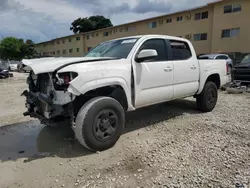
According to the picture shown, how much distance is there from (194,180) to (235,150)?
119 cm

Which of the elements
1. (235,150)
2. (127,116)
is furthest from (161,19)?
(235,150)

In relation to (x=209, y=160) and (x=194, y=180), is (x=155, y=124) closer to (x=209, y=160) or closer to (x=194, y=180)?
(x=209, y=160)

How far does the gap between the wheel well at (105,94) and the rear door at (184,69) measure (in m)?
1.32

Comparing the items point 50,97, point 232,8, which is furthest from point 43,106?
point 232,8

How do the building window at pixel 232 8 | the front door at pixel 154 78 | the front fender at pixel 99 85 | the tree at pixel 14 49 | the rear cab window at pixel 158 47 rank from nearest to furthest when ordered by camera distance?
the front fender at pixel 99 85
the front door at pixel 154 78
the rear cab window at pixel 158 47
the building window at pixel 232 8
the tree at pixel 14 49

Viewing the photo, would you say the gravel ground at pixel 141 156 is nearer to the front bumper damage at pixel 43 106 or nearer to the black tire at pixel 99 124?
the black tire at pixel 99 124

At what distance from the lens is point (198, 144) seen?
3576 mm

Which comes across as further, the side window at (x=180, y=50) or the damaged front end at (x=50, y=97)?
the side window at (x=180, y=50)

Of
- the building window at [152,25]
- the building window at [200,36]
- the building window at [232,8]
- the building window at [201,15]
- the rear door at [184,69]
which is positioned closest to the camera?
the rear door at [184,69]

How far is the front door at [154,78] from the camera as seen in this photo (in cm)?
377

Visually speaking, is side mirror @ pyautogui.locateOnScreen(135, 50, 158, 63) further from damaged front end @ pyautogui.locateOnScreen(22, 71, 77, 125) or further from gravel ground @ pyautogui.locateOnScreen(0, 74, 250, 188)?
gravel ground @ pyautogui.locateOnScreen(0, 74, 250, 188)

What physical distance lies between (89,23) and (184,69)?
5080cm

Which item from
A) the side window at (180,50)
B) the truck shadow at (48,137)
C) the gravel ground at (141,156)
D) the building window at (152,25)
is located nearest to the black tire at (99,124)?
the gravel ground at (141,156)

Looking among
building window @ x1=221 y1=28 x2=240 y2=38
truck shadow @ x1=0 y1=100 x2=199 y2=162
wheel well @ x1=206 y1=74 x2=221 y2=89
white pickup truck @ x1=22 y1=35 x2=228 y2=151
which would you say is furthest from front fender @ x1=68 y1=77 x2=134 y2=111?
building window @ x1=221 y1=28 x2=240 y2=38
